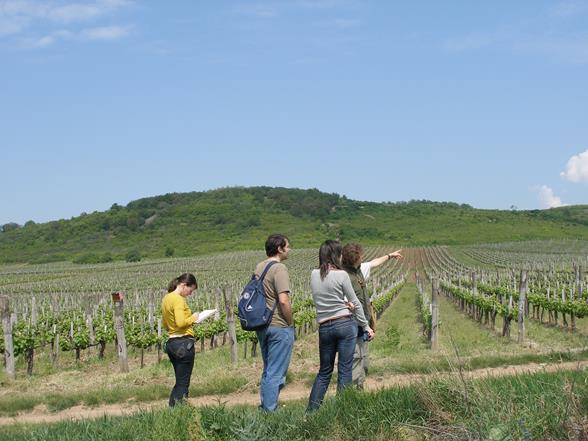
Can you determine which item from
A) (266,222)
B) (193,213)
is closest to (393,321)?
(266,222)

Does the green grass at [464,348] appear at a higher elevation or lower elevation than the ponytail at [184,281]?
lower

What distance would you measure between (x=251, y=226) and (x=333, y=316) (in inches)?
4205

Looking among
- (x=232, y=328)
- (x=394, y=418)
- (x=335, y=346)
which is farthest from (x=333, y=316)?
(x=232, y=328)

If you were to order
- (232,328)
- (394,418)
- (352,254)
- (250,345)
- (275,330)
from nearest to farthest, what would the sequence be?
(394,418) → (275,330) → (352,254) → (232,328) → (250,345)

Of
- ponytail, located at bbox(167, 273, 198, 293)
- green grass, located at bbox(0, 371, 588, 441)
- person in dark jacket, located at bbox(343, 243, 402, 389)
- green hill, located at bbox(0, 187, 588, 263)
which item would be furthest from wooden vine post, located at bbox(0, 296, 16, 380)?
green hill, located at bbox(0, 187, 588, 263)

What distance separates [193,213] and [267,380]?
119692mm

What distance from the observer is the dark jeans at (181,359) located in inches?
266

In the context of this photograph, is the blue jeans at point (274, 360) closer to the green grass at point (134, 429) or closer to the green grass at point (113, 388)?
the green grass at point (134, 429)

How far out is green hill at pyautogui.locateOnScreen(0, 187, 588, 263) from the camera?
98.8m

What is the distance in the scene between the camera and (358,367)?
7.41 meters

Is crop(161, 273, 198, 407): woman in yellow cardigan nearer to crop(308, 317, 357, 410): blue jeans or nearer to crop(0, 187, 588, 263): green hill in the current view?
crop(308, 317, 357, 410): blue jeans

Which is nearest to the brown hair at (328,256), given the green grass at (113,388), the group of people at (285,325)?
the group of people at (285,325)

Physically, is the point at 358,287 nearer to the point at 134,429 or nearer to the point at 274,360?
the point at 274,360

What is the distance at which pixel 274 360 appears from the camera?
625cm
